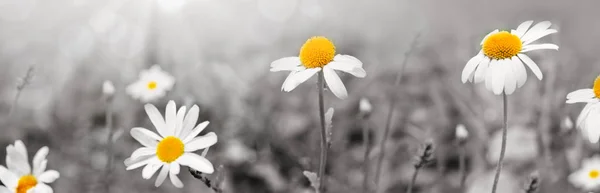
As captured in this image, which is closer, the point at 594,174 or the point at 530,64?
the point at 530,64

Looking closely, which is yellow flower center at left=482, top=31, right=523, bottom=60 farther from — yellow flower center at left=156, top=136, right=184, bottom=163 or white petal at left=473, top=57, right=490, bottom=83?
yellow flower center at left=156, top=136, right=184, bottom=163

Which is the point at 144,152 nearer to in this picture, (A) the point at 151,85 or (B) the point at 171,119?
(B) the point at 171,119

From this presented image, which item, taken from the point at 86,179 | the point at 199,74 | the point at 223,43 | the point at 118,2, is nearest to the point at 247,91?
the point at 199,74

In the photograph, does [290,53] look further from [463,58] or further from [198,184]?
[198,184]

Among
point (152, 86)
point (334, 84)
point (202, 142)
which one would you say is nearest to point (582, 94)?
point (334, 84)

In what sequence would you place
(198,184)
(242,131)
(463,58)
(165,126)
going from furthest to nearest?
(463,58) → (242,131) → (198,184) → (165,126)

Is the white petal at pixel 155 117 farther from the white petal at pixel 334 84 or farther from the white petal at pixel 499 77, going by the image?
the white petal at pixel 499 77

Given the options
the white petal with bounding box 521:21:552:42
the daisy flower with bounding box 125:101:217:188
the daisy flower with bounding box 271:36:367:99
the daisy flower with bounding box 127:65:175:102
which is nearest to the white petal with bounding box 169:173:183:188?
the daisy flower with bounding box 125:101:217:188

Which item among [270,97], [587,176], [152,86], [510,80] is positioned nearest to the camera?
[510,80]
